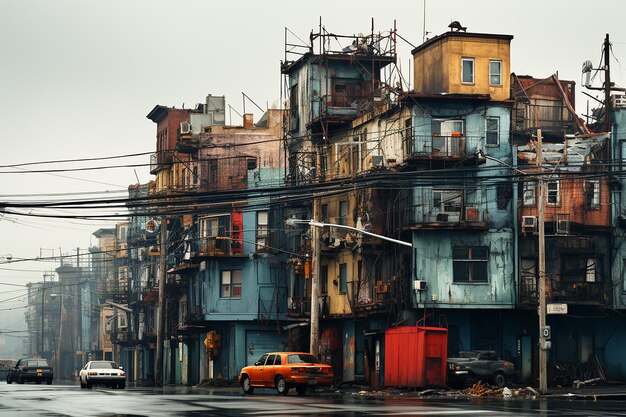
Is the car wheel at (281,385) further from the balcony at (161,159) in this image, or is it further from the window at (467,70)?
the balcony at (161,159)

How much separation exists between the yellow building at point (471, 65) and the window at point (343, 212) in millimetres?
9019

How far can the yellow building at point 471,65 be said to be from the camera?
6112 centimetres

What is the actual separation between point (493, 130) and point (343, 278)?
42.8 ft

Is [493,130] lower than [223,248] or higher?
higher

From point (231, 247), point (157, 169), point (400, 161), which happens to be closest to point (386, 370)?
point (400, 161)

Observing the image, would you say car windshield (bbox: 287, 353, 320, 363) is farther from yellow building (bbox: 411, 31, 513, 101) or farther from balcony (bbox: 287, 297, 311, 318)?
balcony (bbox: 287, 297, 311, 318)

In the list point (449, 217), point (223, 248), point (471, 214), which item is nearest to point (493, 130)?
point (471, 214)

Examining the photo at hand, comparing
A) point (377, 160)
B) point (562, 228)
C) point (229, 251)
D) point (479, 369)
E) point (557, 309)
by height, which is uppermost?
point (377, 160)

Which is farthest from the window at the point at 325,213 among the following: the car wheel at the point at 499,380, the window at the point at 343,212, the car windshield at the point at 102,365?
the car wheel at the point at 499,380

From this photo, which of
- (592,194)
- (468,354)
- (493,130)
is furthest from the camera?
(592,194)

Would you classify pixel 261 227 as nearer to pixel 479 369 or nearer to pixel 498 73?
pixel 498 73

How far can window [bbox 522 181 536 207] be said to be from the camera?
201 ft

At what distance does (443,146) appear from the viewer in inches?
2379

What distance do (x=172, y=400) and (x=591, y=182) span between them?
103ft
